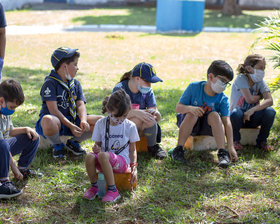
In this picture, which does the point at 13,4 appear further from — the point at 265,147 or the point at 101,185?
the point at 101,185

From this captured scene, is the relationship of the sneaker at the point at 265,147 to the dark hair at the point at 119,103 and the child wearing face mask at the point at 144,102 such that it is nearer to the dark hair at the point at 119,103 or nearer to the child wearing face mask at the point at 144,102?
the child wearing face mask at the point at 144,102

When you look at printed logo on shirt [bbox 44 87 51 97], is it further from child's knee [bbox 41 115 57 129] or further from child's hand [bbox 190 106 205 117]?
child's hand [bbox 190 106 205 117]

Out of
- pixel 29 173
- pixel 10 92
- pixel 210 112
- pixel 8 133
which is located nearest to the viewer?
pixel 10 92

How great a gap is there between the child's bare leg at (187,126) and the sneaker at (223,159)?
0.37 m

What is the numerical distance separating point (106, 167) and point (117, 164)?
13 cm

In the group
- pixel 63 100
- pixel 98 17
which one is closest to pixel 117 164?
pixel 63 100

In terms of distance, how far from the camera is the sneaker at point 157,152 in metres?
4.11

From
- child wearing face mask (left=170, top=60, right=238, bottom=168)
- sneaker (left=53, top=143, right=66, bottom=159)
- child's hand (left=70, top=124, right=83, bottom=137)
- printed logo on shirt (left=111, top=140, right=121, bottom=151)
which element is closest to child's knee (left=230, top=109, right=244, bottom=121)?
child wearing face mask (left=170, top=60, right=238, bottom=168)

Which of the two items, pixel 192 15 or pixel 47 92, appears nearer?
pixel 47 92

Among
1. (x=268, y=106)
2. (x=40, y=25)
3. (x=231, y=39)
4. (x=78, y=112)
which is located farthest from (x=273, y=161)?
(x=40, y=25)

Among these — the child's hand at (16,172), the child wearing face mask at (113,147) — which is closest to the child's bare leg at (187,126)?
the child wearing face mask at (113,147)

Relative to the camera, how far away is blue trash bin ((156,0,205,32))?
1457 cm

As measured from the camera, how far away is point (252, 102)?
4.42 meters

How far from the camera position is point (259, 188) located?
3.53m
